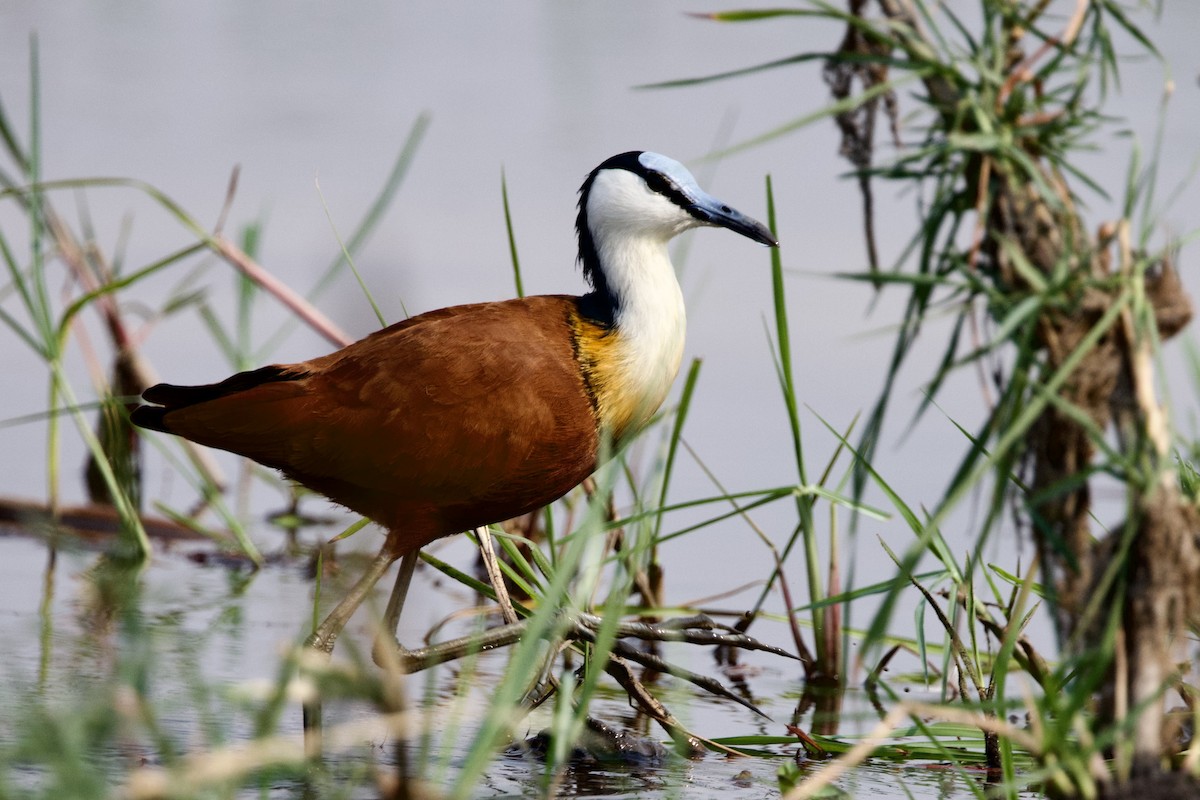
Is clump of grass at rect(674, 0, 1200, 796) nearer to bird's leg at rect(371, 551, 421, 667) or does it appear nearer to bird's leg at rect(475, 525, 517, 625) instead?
bird's leg at rect(475, 525, 517, 625)

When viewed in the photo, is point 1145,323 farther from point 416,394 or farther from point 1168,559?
point 416,394

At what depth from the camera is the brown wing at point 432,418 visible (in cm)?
411

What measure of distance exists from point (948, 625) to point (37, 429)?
4559 mm

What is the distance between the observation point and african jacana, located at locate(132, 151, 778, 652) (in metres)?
4.12

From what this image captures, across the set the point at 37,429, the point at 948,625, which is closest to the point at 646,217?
the point at 948,625

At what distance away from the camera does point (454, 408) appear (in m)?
4.16

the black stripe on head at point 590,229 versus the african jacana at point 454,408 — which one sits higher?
the black stripe on head at point 590,229

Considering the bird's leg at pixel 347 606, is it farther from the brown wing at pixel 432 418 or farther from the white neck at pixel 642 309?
the white neck at pixel 642 309

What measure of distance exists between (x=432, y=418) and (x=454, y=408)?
6 cm

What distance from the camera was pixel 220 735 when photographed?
2.13 metres

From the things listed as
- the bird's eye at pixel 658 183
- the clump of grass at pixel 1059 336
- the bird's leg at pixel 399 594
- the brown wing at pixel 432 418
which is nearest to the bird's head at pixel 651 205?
the bird's eye at pixel 658 183

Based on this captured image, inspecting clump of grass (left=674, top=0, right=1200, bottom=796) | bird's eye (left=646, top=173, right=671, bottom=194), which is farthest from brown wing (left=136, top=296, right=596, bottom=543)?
clump of grass (left=674, top=0, right=1200, bottom=796)

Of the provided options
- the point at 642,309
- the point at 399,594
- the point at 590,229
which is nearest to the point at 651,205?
the point at 590,229

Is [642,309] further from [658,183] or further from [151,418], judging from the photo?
[151,418]
